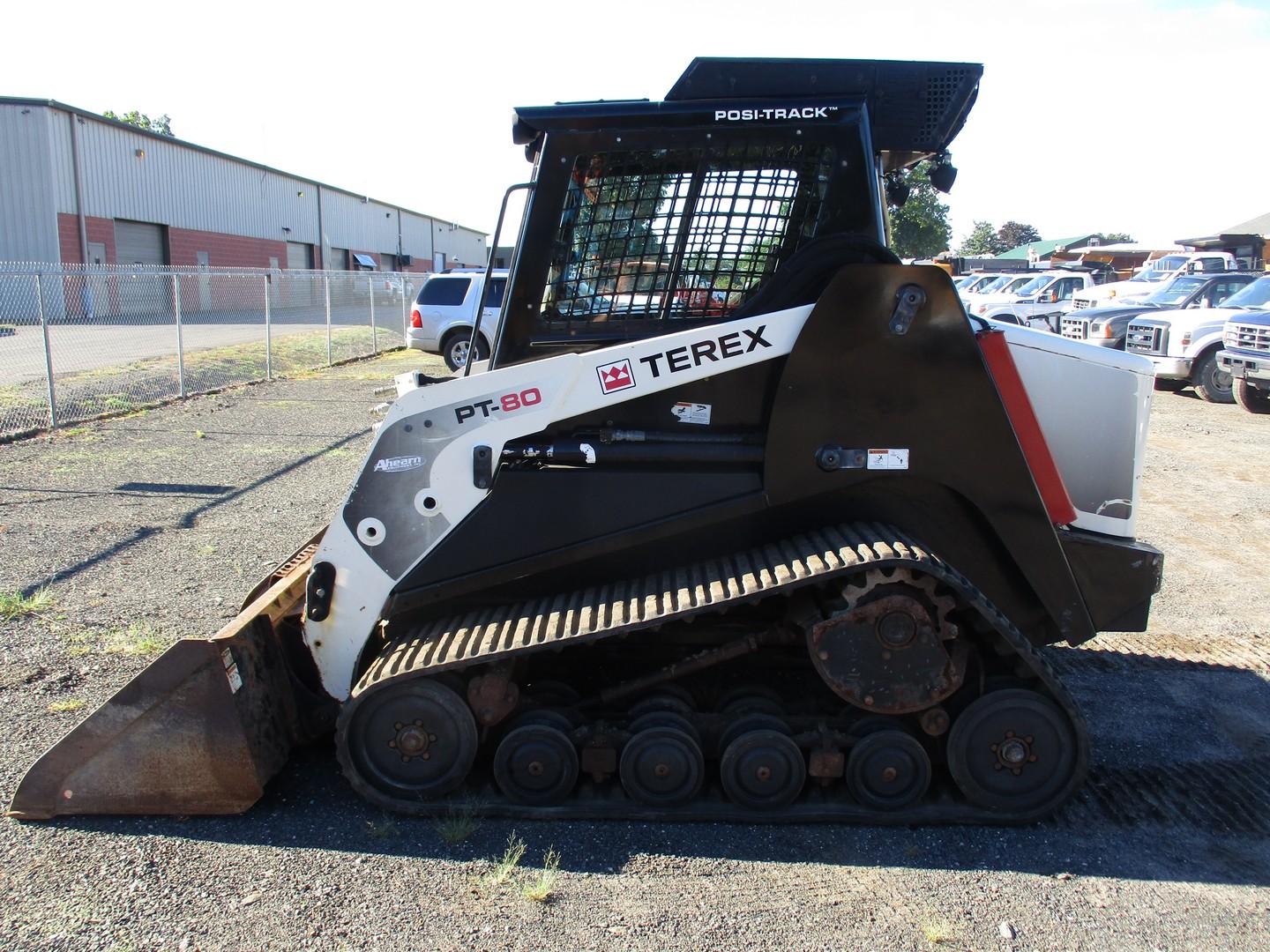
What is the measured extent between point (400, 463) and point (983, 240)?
102407 millimetres

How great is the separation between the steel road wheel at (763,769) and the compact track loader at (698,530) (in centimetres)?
1

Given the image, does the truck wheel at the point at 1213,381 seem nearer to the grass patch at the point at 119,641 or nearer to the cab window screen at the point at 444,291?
the cab window screen at the point at 444,291

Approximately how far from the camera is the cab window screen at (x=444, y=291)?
20.2m

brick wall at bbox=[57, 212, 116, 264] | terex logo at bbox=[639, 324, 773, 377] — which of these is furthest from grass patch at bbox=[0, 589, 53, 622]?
brick wall at bbox=[57, 212, 116, 264]

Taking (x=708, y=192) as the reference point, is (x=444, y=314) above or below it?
below

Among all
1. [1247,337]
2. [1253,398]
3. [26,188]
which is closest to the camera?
[1247,337]

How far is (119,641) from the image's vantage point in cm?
550

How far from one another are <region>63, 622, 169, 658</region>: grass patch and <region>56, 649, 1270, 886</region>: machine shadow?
158 cm

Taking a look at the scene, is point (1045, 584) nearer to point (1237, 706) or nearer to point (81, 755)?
point (1237, 706)

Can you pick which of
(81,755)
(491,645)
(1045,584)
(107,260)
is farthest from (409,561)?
(107,260)

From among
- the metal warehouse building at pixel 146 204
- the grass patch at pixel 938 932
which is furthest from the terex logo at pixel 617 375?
the metal warehouse building at pixel 146 204

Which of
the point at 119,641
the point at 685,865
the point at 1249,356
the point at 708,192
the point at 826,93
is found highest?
the point at 826,93

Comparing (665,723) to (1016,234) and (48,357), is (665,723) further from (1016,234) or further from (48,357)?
(1016,234)

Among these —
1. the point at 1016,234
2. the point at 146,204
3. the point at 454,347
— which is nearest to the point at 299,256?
the point at 146,204
